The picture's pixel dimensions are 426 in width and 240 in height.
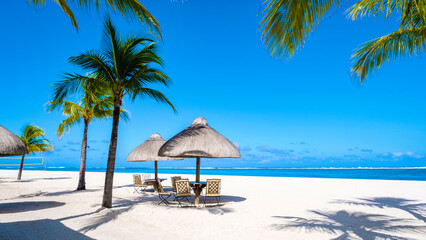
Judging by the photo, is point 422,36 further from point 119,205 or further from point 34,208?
point 34,208

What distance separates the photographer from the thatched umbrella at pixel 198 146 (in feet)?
26.6

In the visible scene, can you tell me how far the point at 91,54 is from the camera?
738 centimetres

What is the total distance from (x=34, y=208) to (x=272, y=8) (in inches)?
284

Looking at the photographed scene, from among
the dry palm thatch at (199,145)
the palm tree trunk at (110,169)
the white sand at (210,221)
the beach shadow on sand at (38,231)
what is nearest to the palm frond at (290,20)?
the white sand at (210,221)

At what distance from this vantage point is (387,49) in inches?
205

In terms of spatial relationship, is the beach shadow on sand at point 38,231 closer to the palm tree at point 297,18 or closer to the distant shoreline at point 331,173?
the palm tree at point 297,18

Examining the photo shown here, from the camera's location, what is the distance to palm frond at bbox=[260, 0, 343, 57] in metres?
3.09

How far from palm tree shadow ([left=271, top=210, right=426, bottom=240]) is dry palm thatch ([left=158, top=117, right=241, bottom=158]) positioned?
243 centimetres

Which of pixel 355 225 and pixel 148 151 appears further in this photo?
pixel 148 151

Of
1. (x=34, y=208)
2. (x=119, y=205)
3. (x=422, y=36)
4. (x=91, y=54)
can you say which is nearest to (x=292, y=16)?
(x=422, y=36)

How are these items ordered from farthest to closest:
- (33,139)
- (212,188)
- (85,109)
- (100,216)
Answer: (33,139) < (85,109) < (212,188) < (100,216)

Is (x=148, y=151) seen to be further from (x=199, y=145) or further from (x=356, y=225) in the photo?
(x=356, y=225)

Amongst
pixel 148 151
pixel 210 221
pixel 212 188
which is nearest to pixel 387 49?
pixel 210 221

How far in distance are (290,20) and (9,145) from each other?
6.79 m
